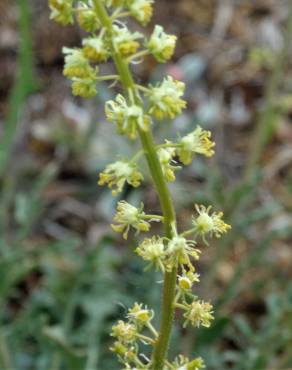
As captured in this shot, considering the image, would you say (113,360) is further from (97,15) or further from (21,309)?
(97,15)

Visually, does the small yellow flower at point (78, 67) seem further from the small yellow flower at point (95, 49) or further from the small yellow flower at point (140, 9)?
the small yellow flower at point (140, 9)

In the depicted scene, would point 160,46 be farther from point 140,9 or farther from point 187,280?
point 187,280

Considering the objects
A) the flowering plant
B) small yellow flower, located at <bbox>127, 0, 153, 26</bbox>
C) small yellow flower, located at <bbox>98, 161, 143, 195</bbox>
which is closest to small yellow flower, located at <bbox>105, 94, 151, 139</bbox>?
the flowering plant

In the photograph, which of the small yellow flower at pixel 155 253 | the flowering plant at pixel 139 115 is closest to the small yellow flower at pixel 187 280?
the flowering plant at pixel 139 115

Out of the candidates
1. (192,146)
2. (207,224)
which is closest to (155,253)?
(207,224)

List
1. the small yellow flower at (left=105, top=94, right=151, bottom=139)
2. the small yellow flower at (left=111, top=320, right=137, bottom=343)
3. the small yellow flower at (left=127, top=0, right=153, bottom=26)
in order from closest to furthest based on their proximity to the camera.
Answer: the small yellow flower at (left=105, top=94, right=151, bottom=139) < the small yellow flower at (left=127, top=0, right=153, bottom=26) < the small yellow flower at (left=111, top=320, right=137, bottom=343)

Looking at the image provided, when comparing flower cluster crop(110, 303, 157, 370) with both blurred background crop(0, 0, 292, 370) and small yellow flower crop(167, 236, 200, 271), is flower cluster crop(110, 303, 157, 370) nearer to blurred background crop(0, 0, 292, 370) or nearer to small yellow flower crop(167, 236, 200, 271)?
small yellow flower crop(167, 236, 200, 271)
